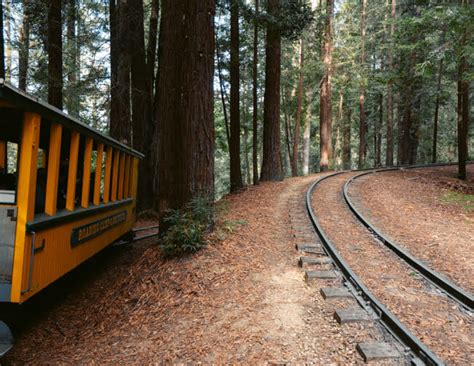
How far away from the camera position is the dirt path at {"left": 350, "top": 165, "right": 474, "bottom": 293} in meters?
6.16

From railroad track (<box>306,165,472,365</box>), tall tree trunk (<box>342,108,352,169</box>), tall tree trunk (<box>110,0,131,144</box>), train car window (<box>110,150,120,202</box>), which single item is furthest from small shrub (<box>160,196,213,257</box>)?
tall tree trunk (<box>342,108,352,169</box>)

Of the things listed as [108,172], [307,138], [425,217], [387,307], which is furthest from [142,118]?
[307,138]

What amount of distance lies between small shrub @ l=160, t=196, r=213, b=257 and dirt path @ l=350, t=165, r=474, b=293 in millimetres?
3934

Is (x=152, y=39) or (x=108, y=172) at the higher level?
(x=152, y=39)

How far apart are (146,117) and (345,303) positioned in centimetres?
1072

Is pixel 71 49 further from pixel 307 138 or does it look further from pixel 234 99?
pixel 307 138

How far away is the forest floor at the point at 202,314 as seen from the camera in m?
3.55

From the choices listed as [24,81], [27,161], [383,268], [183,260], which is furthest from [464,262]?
[24,81]

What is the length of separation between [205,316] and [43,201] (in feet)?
8.55

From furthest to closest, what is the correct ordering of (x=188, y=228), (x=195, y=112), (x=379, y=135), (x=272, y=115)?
(x=379, y=135) → (x=272, y=115) → (x=195, y=112) → (x=188, y=228)

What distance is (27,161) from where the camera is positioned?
12.8ft

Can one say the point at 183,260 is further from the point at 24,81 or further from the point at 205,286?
the point at 24,81

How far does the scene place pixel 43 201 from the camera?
4574 mm

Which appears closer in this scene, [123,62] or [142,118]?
[123,62]
